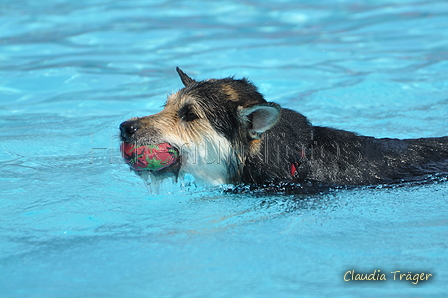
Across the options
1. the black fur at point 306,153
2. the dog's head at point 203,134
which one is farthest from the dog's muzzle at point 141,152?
the black fur at point 306,153

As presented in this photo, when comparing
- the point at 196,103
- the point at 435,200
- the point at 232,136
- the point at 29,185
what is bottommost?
the point at 435,200

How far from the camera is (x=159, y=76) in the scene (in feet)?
40.5

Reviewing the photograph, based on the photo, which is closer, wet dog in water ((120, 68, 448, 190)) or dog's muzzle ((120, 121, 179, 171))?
dog's muzzle ((120, 121, 179, 171))

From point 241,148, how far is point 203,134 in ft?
1.40

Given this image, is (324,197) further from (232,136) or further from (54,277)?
(54,277)

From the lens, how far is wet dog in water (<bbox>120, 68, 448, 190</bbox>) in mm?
5719

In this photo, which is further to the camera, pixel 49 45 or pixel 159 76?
pixel 49 45

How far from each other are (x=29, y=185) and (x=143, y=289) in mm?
3109

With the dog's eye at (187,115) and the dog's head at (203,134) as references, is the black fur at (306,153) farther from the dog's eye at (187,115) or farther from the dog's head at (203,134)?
the dog's eye at (187,115)

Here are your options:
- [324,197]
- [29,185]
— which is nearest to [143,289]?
[324,197]

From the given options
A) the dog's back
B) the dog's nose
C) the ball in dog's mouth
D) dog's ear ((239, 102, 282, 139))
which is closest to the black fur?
the dog's back

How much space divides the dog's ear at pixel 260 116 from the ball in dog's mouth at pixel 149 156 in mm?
833

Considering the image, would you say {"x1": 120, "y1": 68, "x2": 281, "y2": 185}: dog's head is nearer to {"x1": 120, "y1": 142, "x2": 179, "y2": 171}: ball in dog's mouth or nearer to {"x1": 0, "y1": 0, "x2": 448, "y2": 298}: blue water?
{"x1": 120, "y1": 142, "x2": 179, "y2": 171}: ball in dog's mouth

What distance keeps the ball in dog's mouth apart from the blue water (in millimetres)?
460
